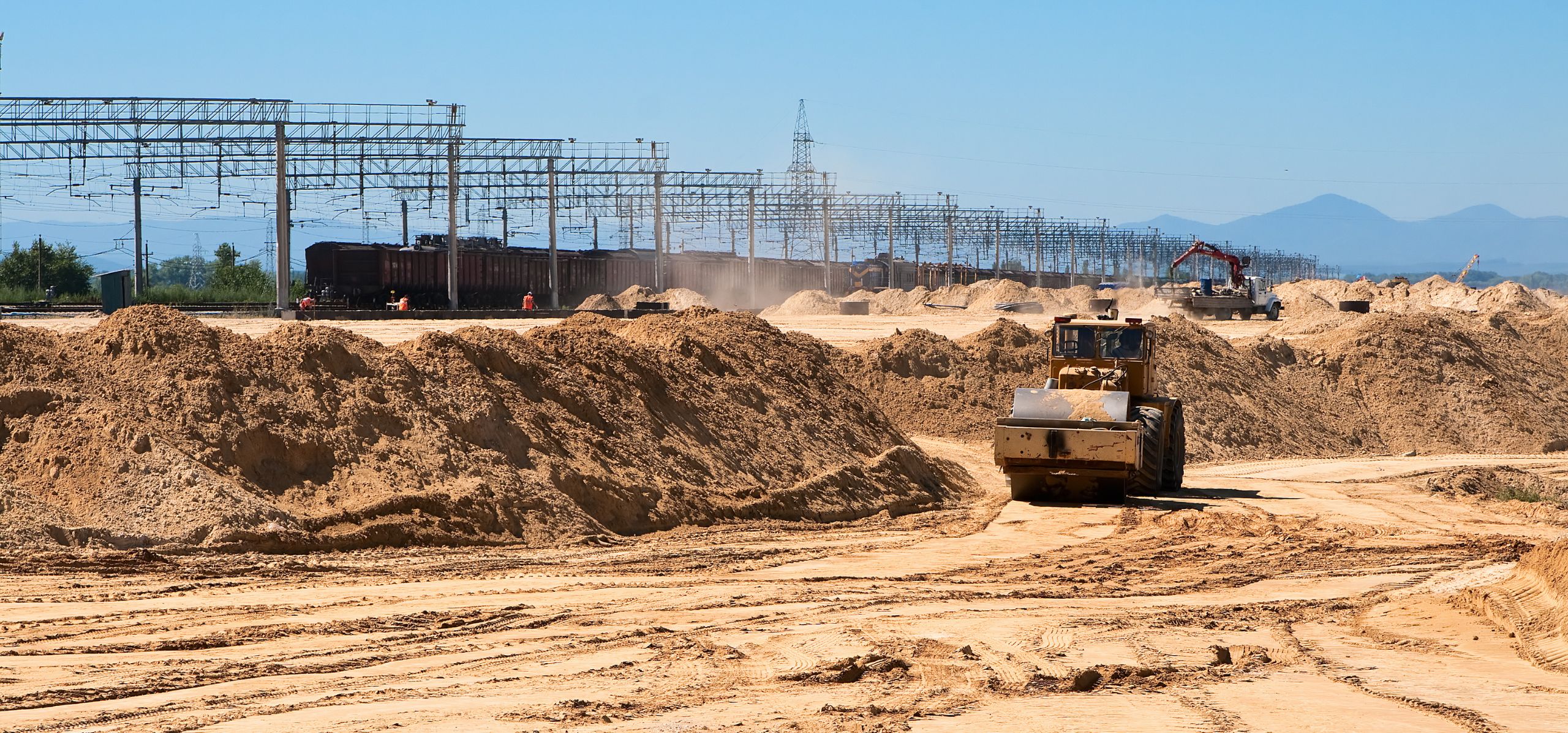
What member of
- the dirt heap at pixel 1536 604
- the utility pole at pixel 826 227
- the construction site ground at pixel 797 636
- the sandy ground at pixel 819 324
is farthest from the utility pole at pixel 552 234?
the dirt heap at pixel 1536 604

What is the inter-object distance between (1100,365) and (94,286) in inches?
2565

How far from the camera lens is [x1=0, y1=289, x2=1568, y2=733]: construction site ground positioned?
8.19 meters

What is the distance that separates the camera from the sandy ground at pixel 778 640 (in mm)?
8172

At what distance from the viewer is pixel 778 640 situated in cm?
1042

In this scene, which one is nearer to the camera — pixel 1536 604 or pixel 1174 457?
pixel 1536 604

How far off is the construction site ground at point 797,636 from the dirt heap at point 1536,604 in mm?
46

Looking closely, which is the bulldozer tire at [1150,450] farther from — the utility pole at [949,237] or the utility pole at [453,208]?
the utility pole at [949,237]

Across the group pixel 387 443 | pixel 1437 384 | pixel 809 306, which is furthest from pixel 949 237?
pixel 387 443

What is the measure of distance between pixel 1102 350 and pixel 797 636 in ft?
38.5

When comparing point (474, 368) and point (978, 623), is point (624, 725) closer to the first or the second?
point (978, 623)

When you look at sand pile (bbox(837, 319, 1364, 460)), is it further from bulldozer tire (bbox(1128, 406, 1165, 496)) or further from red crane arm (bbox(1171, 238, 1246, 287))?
red crane arm (bbox(1171, 238, 1246, 287))

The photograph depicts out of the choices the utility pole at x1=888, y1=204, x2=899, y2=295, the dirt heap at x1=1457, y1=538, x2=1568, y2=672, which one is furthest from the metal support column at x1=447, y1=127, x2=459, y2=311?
the dirt heap at x1=1457, y1=538, x2=1568, y2=672

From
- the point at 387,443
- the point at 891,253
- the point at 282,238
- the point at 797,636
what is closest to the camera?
the point at 797,636

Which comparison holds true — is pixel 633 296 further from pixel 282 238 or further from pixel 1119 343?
pixel 1119 343
